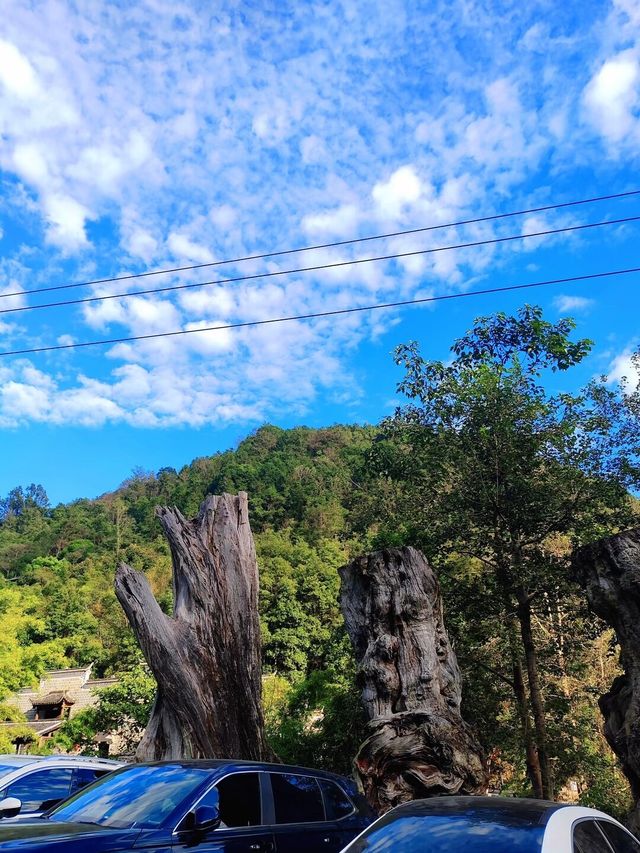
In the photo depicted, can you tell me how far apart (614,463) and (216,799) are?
1197 cm

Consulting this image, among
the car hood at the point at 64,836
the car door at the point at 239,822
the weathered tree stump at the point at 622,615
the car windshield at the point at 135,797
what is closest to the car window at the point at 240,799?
the car door at the point at 239,822

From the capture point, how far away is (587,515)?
14.3 m

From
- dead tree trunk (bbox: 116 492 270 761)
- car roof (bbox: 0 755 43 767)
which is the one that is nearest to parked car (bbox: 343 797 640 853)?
car roof (bbox: 0 755 43 767)

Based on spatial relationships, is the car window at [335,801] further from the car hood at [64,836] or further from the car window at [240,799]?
the car hood at [64,836]

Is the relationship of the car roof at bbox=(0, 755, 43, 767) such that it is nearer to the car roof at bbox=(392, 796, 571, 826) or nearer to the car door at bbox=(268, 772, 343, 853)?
the car door at bbox=(268, 772, 343, 853)

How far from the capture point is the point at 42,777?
7305 mm

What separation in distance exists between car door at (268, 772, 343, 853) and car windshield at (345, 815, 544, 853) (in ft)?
6.85

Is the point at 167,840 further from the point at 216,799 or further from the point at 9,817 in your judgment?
the point at 9,817

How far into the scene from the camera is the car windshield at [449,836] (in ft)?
10.3

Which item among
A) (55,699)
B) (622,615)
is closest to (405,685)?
(622,615)

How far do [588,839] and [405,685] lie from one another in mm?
6154

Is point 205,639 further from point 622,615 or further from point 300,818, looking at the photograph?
point 622,615

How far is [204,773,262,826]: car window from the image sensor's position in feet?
17.0

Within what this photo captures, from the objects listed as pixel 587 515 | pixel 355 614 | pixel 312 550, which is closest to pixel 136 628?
pixel 355 614
